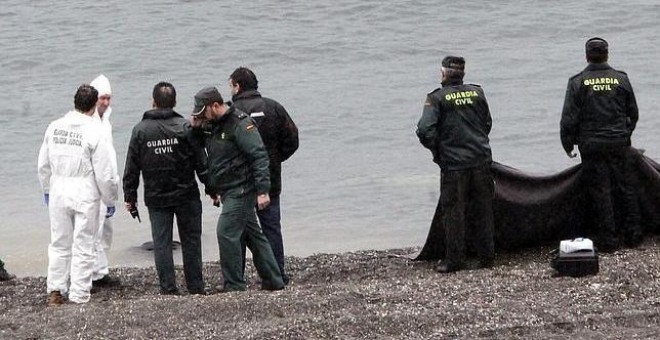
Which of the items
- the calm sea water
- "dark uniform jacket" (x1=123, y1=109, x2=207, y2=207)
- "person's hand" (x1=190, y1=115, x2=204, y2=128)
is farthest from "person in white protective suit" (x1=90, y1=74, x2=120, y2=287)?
the calm sea water

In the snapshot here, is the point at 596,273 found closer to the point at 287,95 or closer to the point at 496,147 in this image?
the point at 496,147

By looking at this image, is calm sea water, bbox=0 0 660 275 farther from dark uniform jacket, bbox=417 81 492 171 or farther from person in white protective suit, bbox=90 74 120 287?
dark uniform jacket, bbox=417 81 492 171

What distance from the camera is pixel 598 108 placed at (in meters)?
10.6

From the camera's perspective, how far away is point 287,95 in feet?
80.8

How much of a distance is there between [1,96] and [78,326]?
1718cm

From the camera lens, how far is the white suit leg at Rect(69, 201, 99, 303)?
998cm

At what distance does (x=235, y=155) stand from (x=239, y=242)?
0.65m

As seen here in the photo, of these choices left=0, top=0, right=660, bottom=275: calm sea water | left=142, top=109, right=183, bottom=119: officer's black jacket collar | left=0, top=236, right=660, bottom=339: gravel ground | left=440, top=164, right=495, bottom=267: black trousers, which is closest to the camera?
left=0, top=236, right=660, bottom=339: gravel ground

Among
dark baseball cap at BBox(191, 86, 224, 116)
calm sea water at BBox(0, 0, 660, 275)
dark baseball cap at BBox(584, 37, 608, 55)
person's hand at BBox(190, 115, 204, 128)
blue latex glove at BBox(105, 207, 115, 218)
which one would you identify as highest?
dark baseball cap at BBox(584, 37, 608, 55)

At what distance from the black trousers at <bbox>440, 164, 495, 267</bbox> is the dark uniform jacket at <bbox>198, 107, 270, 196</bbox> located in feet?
5.33

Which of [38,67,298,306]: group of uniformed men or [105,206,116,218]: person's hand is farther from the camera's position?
[105,206,116,218]: person's hand

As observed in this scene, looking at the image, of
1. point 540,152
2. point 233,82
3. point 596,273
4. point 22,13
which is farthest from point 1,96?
point 596,273

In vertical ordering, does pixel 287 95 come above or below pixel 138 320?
below

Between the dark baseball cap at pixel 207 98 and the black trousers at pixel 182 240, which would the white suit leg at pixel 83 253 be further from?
the dark baseball cap at pixel 207 98
